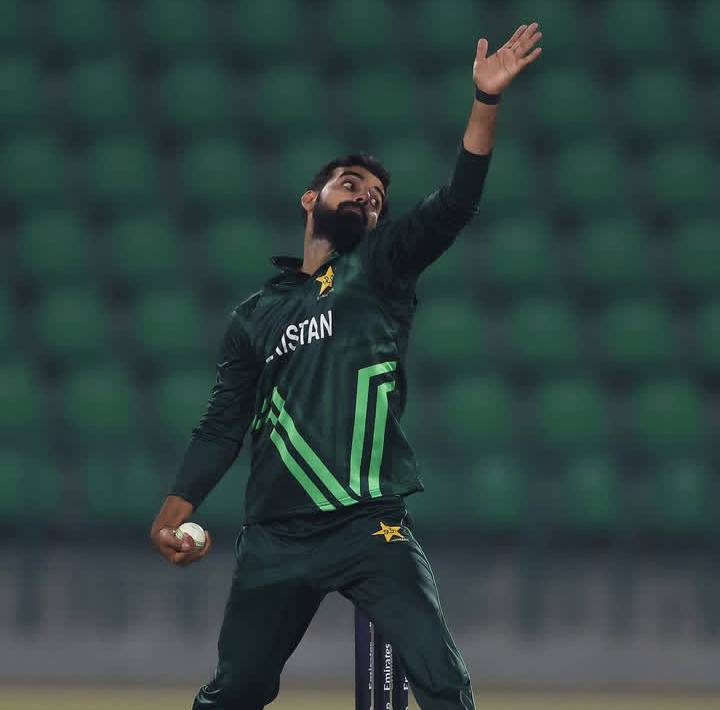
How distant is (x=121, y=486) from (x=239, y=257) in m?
2.08

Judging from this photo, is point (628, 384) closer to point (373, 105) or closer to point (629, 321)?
point (629, 321)

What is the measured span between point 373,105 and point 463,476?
338 centimetres

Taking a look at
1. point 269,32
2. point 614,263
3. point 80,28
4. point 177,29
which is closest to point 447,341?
point 614,263

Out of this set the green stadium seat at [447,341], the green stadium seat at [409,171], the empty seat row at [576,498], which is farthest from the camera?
the green stadium seat at [409,171]

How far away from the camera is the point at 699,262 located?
8938mm

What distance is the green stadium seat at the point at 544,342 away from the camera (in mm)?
8477

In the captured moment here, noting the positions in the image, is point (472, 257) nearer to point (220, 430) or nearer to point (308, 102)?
point (308, 102)

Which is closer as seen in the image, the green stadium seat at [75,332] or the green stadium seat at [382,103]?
the green stadium seat at [75,332]

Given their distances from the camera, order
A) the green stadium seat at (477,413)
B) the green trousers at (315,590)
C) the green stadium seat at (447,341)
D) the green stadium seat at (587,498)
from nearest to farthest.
A: the green trousers at (315,590) < the green stadium seat at (587,498) < the green stadium seat at (477,413) < the green stadium seat at (447,341)

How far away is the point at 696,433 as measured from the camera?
8.15 meters

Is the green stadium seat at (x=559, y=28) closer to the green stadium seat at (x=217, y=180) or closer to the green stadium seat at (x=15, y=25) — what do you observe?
the green stadium seat at (x=217, y=180)


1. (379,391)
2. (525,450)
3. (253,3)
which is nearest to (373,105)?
(253,3)

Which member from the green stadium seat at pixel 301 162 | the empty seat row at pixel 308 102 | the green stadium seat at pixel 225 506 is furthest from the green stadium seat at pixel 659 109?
the green stadium seat at pixel 225 506

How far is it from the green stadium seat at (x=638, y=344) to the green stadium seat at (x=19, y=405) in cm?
334
